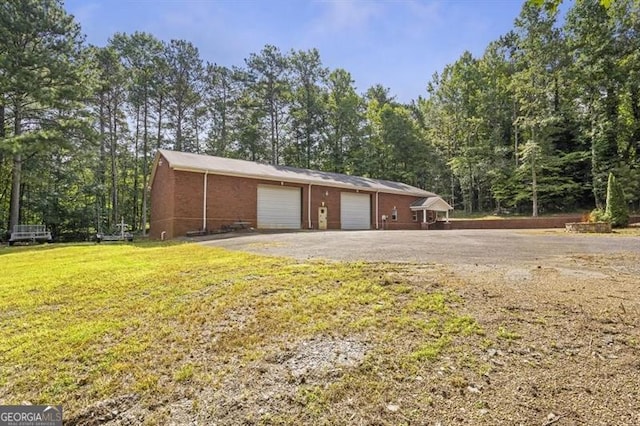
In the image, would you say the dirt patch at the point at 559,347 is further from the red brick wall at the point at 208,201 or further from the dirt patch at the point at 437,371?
the red brick wall at the point at 208,201

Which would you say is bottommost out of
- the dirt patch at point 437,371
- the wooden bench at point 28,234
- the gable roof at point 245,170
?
the dirt patch at point 437,371

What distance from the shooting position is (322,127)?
37031 millimetres

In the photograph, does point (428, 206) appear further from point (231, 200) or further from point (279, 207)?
point (231, 200)

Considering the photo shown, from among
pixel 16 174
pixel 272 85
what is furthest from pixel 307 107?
pixel 16 174

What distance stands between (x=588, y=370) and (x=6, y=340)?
5.70m

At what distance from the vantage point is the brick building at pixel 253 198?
16.8 metres

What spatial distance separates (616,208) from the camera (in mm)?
15953

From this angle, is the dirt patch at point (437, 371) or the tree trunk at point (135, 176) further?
the tree trunk at point (135, 176)

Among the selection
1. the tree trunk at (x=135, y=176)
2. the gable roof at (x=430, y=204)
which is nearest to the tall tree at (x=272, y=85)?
the tree trunk at (x=135, y=176)

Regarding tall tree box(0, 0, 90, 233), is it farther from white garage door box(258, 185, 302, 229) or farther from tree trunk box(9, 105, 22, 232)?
white garage door box(258, 185, 302, 229)

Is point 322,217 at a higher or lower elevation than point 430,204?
lower

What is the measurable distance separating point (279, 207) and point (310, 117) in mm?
19181

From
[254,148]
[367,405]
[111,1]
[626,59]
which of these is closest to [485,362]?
[367,405]

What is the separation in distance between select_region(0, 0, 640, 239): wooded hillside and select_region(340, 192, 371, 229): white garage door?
11.7 meters
